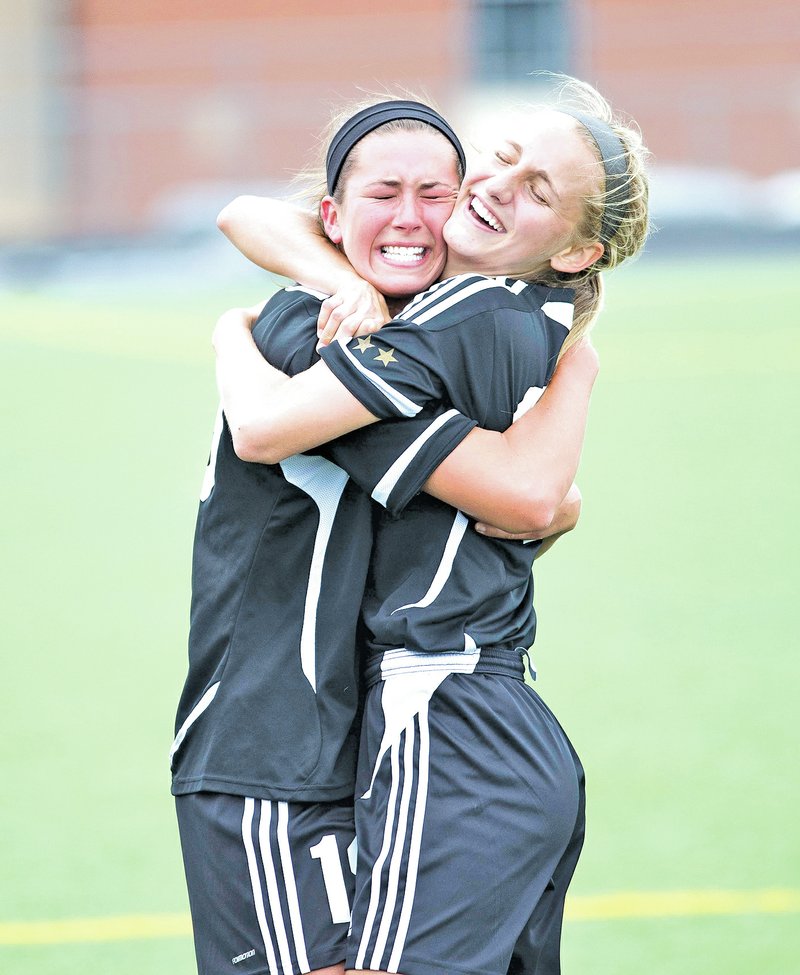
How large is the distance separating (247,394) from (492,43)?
26857 millimetres

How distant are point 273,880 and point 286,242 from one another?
3.55 feet

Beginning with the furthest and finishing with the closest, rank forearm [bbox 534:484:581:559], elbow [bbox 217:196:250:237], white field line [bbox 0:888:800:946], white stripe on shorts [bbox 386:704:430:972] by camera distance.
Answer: white field line [bbox 0:888:800:946], elbow [bbox 217:196:250:237], forearm [bbox 534:484:581:559], white stripe on shorts [bbox 386:704:430:972]

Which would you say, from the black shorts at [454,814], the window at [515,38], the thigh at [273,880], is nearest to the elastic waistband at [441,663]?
the black shorts at [454,814]

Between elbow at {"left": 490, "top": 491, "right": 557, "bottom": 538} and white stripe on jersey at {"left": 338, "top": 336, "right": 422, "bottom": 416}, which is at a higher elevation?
white stripe on jersey at {"left": 338, "top": 336, "right": 422, "bottom": 416}

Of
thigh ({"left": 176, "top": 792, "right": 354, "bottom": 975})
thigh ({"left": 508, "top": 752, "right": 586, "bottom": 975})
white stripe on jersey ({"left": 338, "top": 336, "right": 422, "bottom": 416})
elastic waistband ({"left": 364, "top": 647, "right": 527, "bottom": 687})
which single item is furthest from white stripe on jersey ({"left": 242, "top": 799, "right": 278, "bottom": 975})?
white stripe on jersey ({"left": 338, "top": 336, "right": 422, "bottom": 416})

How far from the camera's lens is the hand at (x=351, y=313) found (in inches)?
93.5

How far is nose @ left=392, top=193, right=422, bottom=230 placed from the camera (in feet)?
8.30

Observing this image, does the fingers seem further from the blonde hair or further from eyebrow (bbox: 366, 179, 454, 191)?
the blonde hair

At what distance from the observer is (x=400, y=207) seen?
2545mm

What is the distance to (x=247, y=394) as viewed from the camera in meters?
2.42

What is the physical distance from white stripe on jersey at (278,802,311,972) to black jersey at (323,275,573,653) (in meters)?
0.29

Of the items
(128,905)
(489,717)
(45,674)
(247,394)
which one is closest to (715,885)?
(128,905)

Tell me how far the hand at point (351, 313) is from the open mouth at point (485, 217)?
0.69ft

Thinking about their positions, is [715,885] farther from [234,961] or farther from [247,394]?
[247,394]
